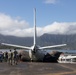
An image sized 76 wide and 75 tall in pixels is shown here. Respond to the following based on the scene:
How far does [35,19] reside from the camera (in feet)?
222

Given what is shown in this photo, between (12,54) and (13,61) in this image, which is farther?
(13,61)

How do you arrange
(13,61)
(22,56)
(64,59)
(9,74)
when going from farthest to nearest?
1. (64,59)
2. (22,56)
3. (13,61)
4. (9,74)

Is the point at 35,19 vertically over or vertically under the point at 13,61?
over

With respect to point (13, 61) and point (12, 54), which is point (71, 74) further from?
point (13, 61)

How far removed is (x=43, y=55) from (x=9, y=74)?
3749cm

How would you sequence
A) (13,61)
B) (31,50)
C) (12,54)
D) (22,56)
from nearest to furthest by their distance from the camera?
1. (12,54)
2. (13,61)
3. (31,50)
4. (22,56)

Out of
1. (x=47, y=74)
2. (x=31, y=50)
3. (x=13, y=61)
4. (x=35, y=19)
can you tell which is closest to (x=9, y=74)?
(x=47, y=74)

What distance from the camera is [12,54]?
1764 inches

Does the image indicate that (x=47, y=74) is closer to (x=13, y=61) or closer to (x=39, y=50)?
(x=13, y=61)

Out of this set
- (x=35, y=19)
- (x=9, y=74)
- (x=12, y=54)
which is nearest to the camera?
(x=9, y=74)

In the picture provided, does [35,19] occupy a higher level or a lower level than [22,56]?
higher

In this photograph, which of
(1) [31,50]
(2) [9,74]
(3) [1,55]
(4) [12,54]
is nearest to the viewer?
(2) [9,74]

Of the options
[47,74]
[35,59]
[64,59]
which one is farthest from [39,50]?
[47,74]

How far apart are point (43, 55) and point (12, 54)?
1957 centimetres
